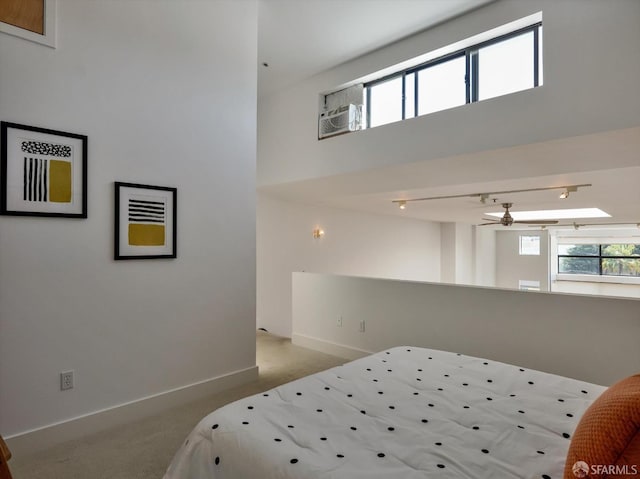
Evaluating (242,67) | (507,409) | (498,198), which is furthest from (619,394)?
(498,198)

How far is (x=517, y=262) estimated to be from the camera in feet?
38.7

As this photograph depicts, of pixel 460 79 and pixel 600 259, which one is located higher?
pixel 460 79

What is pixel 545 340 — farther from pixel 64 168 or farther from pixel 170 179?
pixel 64 168

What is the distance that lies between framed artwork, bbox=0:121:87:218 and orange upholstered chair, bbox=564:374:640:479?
9.69 feet

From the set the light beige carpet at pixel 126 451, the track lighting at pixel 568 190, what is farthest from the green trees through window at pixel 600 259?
the light beige carpet at pixel 126 451

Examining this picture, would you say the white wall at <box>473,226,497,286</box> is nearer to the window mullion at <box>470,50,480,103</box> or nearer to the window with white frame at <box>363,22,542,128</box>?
the window with white frame at <box>363,22,542,128</box>

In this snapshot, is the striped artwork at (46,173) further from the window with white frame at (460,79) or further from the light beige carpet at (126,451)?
the window with white frame at (460,79)

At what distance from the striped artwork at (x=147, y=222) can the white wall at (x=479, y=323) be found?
91.0 inches

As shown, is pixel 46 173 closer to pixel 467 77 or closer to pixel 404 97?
pixel 404 97

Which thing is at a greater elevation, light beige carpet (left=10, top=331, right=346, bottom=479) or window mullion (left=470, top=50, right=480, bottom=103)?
window mullion (left=470, top=50, right=480, bottom=103)

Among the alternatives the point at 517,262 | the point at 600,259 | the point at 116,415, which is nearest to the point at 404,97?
the point at 116,415

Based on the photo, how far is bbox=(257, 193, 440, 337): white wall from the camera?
6.30 meters

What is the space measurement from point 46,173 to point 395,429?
8.49 ft

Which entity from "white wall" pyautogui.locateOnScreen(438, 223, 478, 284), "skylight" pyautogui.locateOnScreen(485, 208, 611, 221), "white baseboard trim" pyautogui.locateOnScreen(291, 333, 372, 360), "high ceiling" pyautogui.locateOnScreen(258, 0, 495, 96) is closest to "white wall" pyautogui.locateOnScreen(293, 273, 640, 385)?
"white baseboard trim" pyautogui.locateOnScreen(291, 333, 372, 360)
